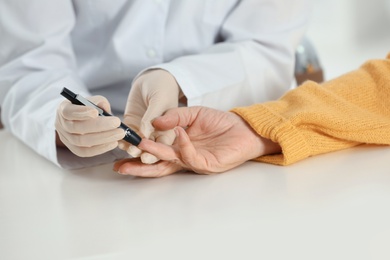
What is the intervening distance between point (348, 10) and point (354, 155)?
226 centimetres

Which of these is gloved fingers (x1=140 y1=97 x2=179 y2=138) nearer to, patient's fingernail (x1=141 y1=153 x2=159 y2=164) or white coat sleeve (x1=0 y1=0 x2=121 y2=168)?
patient's fingernail (x1=141 y1=153 x2=159 y2=164)

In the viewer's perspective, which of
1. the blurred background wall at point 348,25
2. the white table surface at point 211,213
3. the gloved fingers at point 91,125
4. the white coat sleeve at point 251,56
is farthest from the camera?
Result: the blurred background wall at point 348,25

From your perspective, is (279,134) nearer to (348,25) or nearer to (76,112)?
(76,112)

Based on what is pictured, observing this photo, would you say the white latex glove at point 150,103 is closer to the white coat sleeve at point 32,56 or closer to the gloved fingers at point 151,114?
the gloved fingers at point 151,114

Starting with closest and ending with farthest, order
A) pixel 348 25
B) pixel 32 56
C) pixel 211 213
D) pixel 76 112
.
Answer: pixel 211 213 < pixel 76 112 < pixel 32 56 < pixel 348 25

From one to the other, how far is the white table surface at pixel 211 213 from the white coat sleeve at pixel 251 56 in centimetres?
21

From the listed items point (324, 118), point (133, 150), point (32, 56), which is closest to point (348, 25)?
point (32, 56)

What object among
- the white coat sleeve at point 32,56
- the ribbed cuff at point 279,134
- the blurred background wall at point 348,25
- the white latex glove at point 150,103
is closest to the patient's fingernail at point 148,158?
the white latex glove at point 150,103

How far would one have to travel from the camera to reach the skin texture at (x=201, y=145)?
2.50ft

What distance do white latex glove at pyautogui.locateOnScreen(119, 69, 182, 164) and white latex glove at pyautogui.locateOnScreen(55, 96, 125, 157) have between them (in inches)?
1.1

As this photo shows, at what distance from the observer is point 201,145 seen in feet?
2.69

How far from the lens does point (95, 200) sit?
743mm

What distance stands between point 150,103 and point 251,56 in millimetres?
→ 277

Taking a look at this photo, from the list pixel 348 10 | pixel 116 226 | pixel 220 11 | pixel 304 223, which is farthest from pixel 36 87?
pixel 348 10
